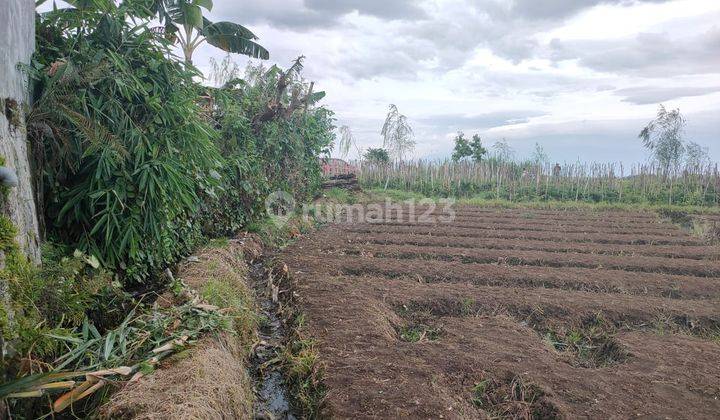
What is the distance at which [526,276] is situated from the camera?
6340 mm

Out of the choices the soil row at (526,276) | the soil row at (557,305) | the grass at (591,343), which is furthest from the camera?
the soil row at (526,276)

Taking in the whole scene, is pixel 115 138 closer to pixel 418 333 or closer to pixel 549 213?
pixel 418 333

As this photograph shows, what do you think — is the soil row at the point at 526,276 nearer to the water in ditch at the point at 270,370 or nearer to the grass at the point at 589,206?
the water in ditch at the point at 270,370

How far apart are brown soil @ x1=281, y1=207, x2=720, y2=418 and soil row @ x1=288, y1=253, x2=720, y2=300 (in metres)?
0.02

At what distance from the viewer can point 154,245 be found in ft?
15.0

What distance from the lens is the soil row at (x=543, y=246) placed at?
8266 millimetres

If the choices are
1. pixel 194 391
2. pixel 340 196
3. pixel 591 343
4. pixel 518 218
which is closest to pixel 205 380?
pixel 194 391

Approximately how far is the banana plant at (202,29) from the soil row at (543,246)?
188 inches

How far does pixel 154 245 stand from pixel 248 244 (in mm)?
2851

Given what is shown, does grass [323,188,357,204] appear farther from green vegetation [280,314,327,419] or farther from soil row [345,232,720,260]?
green vegetation [280,314,327,419]

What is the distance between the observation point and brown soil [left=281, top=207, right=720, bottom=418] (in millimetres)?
3197

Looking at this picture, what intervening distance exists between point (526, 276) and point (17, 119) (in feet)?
19.4

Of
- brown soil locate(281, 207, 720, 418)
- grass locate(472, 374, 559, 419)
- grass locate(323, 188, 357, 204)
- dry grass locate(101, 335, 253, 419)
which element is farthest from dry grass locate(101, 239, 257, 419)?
grass locate(323, 188, 357, 204)
